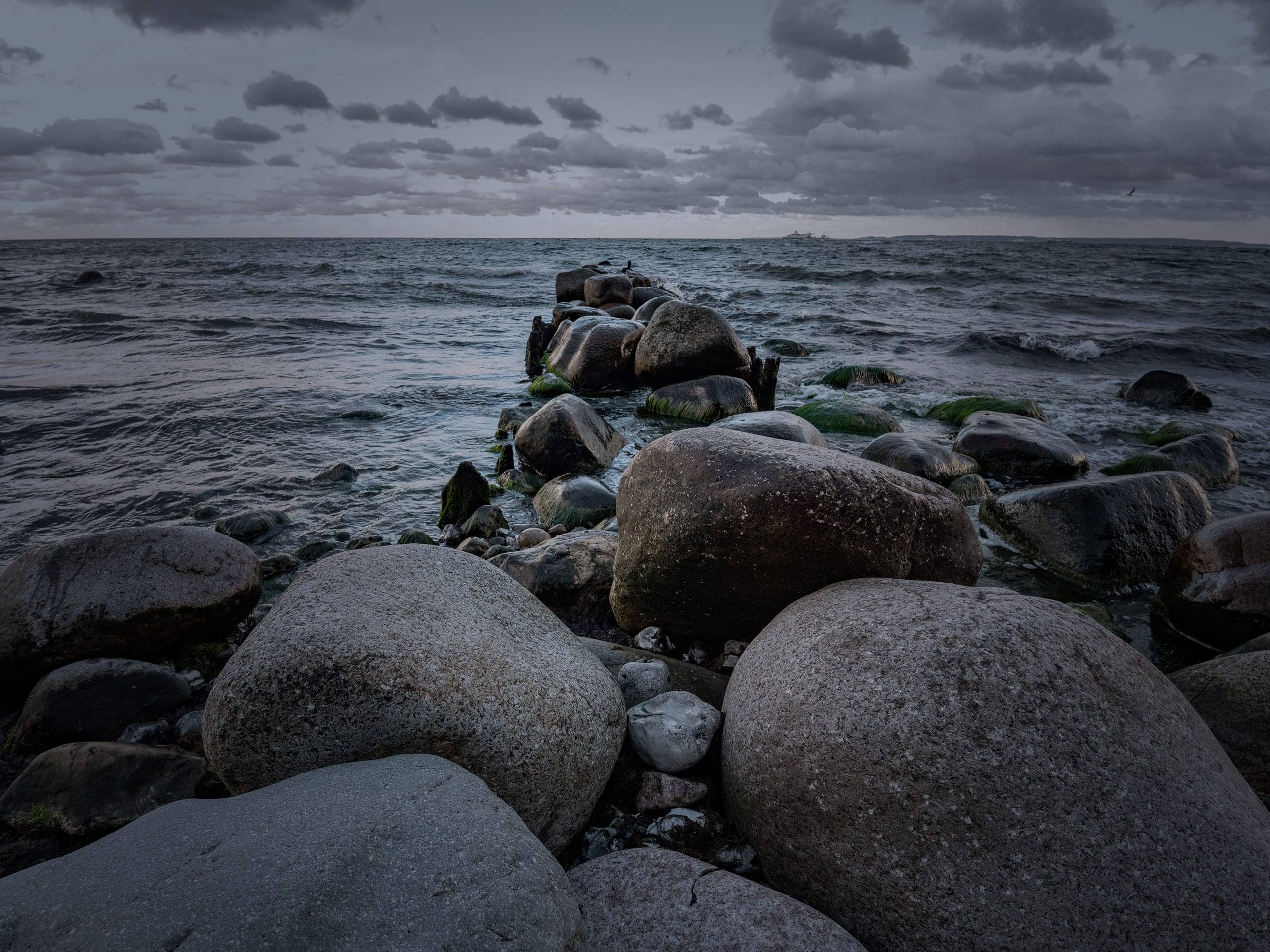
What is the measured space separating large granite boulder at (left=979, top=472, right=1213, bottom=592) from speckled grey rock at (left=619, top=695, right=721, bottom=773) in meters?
3.93

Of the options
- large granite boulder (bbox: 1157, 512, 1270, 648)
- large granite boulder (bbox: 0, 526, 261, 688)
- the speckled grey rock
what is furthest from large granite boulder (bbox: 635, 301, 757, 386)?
the speckled grey rock

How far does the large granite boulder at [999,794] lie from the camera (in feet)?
6.25

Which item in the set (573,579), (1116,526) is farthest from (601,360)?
(1116,526)

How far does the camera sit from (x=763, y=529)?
339 cm

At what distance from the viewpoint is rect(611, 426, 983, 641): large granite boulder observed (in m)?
3.34

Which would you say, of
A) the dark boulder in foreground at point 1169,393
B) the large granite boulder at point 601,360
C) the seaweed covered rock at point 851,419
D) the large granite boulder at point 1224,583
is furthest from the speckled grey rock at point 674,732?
the dark boulder in foreground at point 1169,393

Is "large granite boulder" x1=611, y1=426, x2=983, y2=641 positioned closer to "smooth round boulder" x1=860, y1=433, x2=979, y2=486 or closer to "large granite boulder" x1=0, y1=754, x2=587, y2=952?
"large granite boulder" x1=0, y1=754, x2=587, y2=952

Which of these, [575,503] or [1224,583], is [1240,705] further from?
[575,503]

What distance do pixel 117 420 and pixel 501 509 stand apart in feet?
22.2

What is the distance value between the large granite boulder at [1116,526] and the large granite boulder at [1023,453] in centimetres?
204

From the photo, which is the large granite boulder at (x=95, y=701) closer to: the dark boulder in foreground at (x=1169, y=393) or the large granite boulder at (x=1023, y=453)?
the large granite boulder at (x=1023, y=453)

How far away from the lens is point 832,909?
2.19 m

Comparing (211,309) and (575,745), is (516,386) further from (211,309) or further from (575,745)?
(211,309)

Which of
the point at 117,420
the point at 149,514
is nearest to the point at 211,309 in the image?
the point at 117,420
